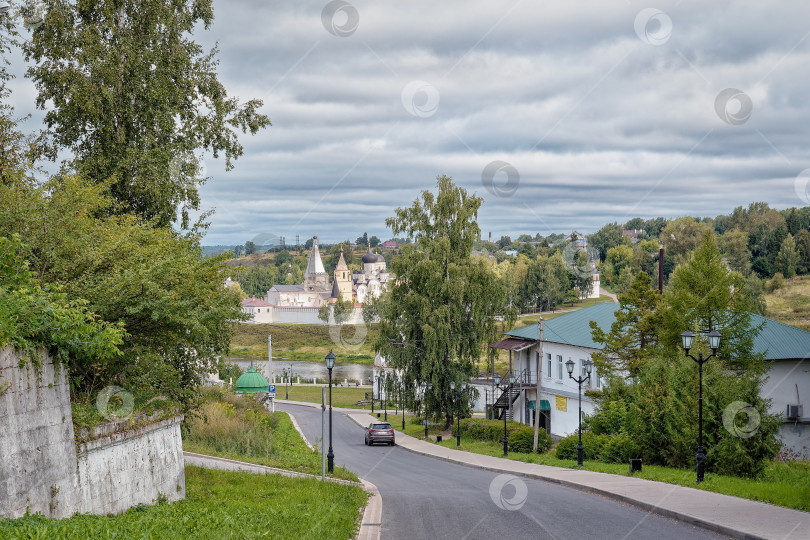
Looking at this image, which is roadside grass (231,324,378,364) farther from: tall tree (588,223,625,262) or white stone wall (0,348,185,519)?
white stone wall (0,348,185,519)

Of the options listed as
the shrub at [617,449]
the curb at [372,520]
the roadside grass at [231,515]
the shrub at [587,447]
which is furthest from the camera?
the shrub at [587,447]

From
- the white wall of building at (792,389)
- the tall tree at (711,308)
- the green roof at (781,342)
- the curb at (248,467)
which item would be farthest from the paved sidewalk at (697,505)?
the white wall of building at (792,389)

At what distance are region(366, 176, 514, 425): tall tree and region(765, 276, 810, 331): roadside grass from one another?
54.4 m

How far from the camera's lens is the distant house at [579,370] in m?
34.1

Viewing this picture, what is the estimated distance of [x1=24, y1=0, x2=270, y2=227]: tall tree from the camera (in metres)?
20.2

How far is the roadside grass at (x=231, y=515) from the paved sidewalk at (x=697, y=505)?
5970mm

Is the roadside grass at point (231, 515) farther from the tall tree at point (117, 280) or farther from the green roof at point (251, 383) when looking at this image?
the green roof at point (251, 383)

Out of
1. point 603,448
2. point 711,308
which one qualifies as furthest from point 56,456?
point 711,308

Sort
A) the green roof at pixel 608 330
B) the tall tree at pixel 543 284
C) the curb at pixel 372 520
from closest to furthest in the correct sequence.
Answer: the curb at pixel 372 520 → the green roof at pixel 608 330 → the tall tree at pixel 543 284

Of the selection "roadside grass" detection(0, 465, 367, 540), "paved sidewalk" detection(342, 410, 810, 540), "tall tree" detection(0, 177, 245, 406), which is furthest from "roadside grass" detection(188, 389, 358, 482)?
"tall tree" detection(0, 177, 245, 406)

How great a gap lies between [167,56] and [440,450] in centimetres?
2443

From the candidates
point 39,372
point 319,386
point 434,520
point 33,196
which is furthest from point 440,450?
point 319,386

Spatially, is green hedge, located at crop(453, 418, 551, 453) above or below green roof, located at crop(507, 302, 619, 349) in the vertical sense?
below

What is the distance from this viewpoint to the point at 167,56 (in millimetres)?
21500
